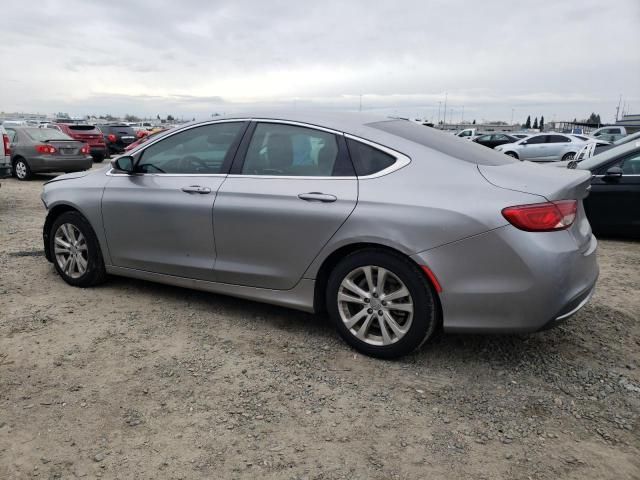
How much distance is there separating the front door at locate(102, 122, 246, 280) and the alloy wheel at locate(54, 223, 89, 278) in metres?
0.37

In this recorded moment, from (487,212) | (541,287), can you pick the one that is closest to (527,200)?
(487,212)

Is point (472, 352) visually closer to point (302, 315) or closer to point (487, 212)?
point (487, 212)

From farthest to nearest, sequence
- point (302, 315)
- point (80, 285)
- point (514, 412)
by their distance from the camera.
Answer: point (80, 285) → point (302, 315) → point (514, 412)

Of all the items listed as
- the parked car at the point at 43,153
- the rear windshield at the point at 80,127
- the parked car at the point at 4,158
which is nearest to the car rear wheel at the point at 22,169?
the parked car at the point at 43,153

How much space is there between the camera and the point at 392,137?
3574mm

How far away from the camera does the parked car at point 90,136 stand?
1993 centimetres

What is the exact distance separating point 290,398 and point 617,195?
19.3ft

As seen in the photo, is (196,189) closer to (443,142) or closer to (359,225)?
(359,225)

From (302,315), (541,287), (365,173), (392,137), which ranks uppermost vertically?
(392,137)

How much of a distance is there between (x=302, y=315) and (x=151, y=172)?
5.54 feet

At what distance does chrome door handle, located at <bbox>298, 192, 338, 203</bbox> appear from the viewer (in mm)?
3508

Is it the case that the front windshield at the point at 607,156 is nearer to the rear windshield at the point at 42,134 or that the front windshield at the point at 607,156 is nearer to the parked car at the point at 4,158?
the parked car at the point at 4,158

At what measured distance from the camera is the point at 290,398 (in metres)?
3.07

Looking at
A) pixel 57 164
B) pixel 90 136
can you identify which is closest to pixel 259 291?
pixel 57 164
